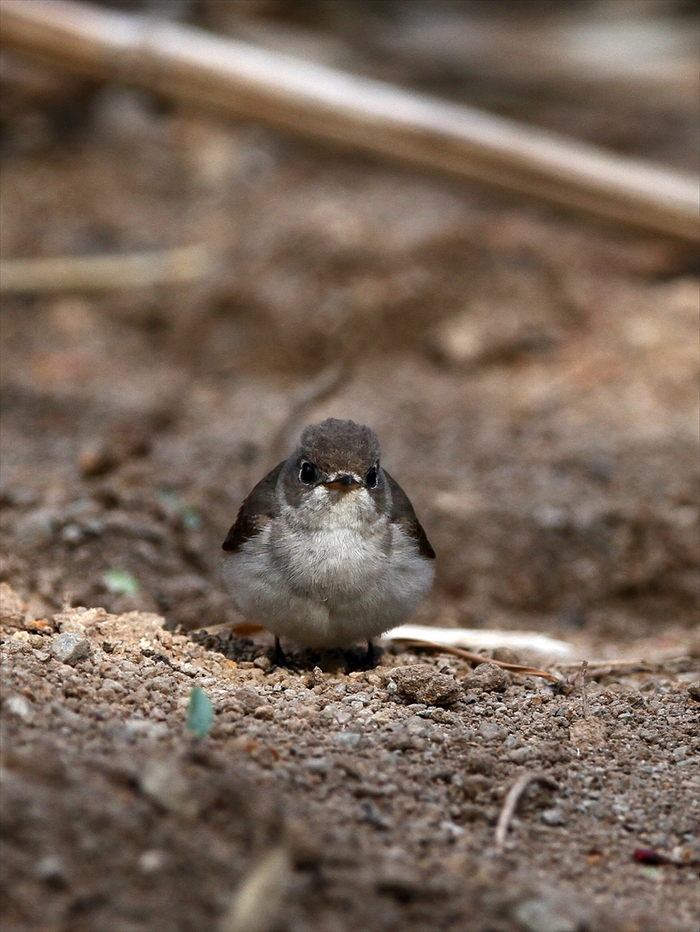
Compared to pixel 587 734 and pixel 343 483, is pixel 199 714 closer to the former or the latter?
pixel 587 734

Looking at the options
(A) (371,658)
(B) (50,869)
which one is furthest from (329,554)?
(B) (50,869)

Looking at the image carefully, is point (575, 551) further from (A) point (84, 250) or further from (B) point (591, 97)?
(B) point (591, 97)

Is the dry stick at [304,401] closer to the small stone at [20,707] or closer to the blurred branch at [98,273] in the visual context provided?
the blurred branch at [98,273]

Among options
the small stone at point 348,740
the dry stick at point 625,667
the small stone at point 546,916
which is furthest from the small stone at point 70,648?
the dry stick at point 625,667

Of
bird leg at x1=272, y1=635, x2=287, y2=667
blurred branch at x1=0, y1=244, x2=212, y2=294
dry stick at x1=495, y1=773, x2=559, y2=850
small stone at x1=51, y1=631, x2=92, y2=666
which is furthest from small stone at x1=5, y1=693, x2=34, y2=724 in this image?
blurred branch at x1=0, y1=244, x2=212, y2=294

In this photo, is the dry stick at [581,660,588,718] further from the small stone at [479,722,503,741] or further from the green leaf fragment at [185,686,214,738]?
the green leaf fragment at [185,686,214,738]

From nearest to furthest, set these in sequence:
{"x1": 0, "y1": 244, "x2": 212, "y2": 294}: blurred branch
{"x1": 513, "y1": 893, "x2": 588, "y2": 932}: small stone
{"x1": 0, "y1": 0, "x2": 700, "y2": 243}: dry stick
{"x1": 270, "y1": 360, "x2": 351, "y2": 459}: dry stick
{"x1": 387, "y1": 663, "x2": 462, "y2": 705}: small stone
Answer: {"x1": 513, "y1": 893, "x2": 588, "y2": 932}: small stone → {"x1": 387, "y1": 663, "x2": 462, "y2": 705}: small stone → {"x1": 270, "y1": 360, "x2": 351, "y2": 459}: dry stick → {"x1": 0, "y1": 0, "x2": 700, "y2": 243}: dry stick → {"x1": 0, "y1": 244, "x2": 212, "y2": 294}: blurred branch
